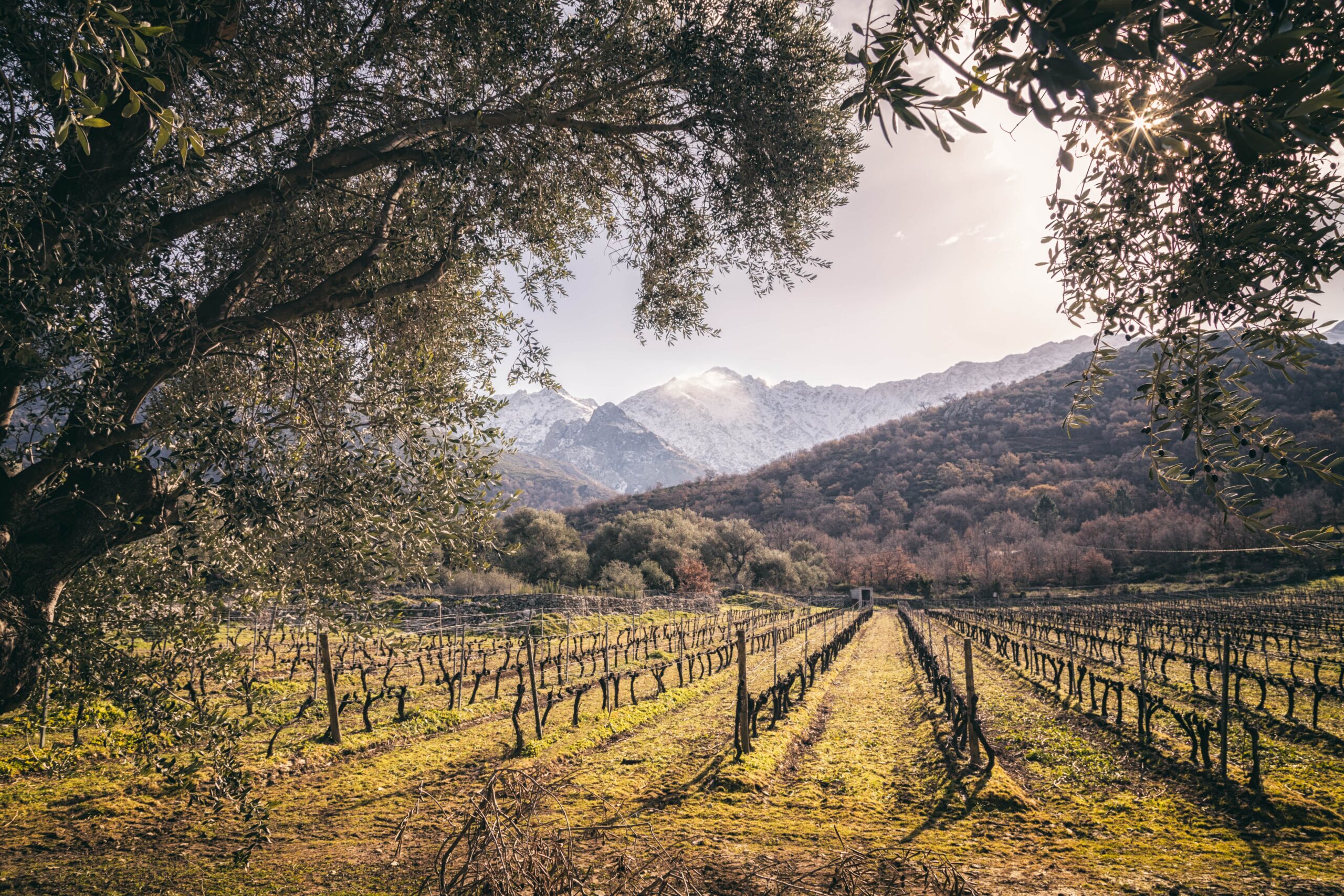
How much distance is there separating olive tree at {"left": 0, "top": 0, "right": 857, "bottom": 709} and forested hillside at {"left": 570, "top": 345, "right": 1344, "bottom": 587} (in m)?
89.7

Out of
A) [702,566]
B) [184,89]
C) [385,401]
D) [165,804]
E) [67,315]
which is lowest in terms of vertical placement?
[702,566]

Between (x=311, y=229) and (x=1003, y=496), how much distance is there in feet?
461

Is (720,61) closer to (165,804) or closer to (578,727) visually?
(165,804)

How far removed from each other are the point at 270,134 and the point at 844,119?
6.48 m

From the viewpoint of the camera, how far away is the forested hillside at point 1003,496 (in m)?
85.9

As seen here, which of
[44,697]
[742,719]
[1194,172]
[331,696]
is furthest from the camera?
[331,696]

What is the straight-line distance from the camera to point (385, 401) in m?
5.37

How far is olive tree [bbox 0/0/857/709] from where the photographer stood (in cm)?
394

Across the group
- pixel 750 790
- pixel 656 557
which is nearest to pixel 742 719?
pixel 750 790

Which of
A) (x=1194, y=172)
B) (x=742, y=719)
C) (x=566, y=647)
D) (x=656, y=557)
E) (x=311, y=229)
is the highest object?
(x=311, y=229)

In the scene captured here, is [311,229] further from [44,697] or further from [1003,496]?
[1003,496]

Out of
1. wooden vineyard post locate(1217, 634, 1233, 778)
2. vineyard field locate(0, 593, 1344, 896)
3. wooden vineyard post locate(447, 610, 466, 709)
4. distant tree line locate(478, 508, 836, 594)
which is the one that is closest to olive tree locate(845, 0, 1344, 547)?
vineyard field locate(0, 593, 1344, 896)

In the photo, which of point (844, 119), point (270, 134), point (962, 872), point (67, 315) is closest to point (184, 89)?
point (270, 134)

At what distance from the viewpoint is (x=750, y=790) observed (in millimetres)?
8242
